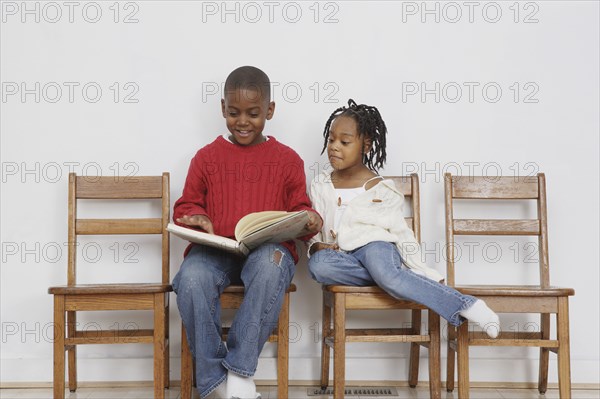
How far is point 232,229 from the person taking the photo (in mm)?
2256

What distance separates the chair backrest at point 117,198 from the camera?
2391 mm

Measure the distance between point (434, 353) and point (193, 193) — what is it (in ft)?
3.23

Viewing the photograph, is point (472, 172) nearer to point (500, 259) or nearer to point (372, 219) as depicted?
point (500, 259)

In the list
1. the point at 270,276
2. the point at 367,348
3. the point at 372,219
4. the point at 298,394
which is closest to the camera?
the point at 270,276

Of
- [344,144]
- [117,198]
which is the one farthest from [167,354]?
[344,144]

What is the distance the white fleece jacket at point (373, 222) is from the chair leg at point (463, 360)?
7.4 inches

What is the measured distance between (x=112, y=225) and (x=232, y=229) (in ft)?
1.57

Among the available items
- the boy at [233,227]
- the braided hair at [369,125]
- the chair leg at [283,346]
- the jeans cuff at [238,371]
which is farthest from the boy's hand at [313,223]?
the jeans cuff at [238,371]

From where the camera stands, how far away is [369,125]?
7.78ft

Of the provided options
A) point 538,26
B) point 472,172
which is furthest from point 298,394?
point 538,26

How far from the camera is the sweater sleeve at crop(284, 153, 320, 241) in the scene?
2.32m

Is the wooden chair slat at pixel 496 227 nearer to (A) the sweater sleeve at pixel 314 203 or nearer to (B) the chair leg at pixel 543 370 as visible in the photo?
(B) the chair leg at pixel 543 370

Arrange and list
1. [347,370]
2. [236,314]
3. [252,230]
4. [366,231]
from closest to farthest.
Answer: [252,230]
[236,314]
[366,231]
[347,370]

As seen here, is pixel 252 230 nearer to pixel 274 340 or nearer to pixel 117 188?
pixel 274 340
